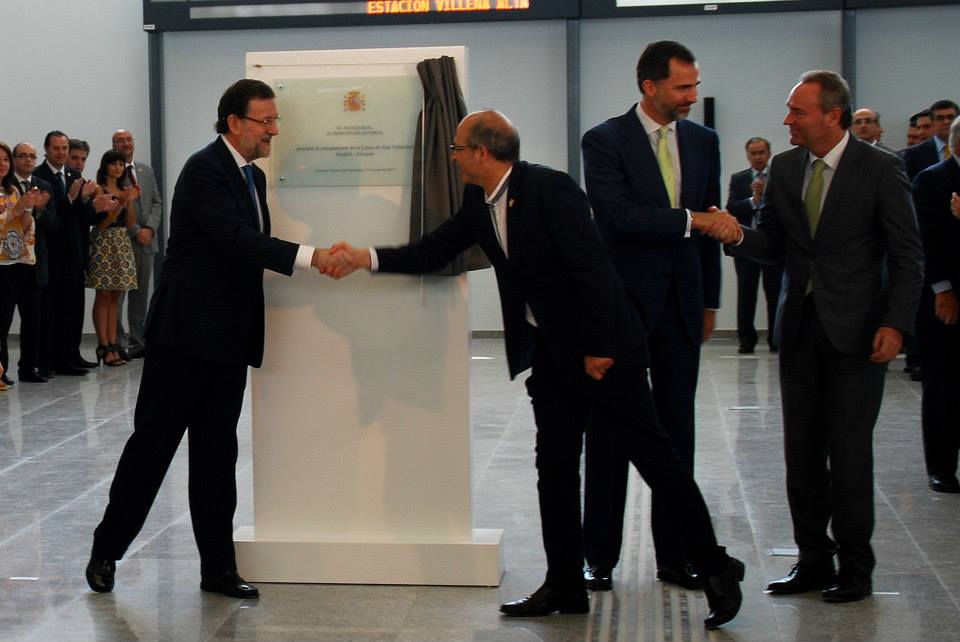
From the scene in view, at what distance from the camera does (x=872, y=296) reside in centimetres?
408

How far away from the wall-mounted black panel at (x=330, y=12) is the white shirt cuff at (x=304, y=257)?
7.74 meters

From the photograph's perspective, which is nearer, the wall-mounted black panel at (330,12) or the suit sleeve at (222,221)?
the suit sleeve at (222,221)

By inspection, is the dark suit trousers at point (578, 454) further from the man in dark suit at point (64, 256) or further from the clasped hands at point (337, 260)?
the man in dark suit at point (64, 256)

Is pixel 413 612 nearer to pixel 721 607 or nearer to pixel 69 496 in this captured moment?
pixel 721 607

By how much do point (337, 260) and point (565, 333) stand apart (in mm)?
757

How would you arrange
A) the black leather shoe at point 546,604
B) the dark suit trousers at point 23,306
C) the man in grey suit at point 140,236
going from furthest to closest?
the man in grey suit at point 140,236 < the dark suit trousers at point 23,306 < the black leather shoe at point 546,604

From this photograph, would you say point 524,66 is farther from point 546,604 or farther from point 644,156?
point 546,604

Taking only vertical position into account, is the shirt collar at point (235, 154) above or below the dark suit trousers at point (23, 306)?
above

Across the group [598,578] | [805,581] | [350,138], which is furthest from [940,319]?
[350,138]

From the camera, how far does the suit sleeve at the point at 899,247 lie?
13.1ft

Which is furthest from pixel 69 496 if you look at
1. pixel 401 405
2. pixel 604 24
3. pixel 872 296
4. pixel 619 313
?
pixel 604 24

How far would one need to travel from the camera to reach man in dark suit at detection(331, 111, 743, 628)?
3.77m

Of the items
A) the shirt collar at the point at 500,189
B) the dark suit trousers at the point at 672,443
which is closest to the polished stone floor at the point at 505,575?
the dark suit trousers at the point at 672,443

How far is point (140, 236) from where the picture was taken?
A: 1060cm
